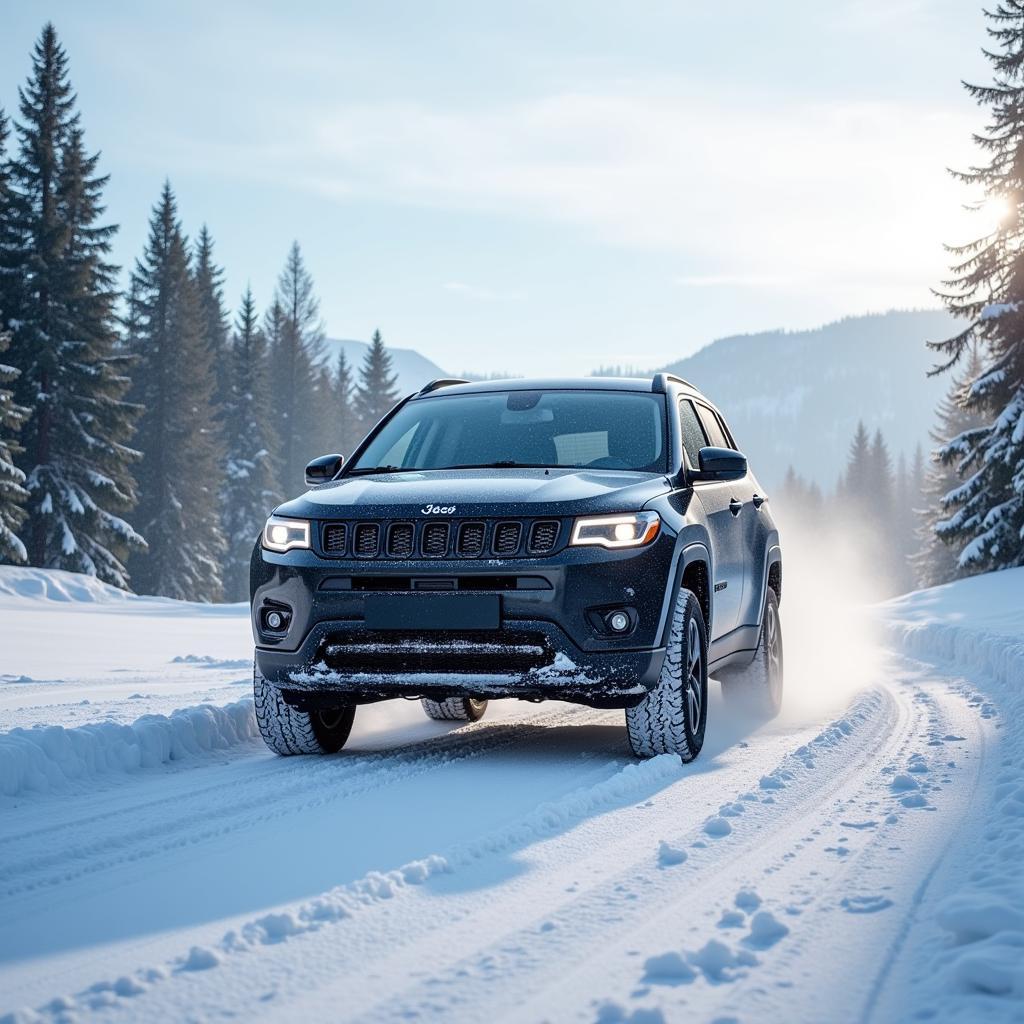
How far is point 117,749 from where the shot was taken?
5781 millimetres

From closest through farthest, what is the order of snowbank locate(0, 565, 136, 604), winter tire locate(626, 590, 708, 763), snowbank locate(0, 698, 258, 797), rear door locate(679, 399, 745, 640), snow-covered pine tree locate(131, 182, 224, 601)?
snowbank locate(0, 698, 258, 797)
winter tire locate(626, 590, 708, 763)
rear door locate(679, 399, 745, 640)
snowbank locate(0, 565, 136, 604)
snow-covered pine tree locate(131, 182, 224, 601)

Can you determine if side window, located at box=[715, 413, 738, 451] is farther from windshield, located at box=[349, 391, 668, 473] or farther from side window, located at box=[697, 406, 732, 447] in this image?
windshield, located at box=[349, 391, 668, 473]

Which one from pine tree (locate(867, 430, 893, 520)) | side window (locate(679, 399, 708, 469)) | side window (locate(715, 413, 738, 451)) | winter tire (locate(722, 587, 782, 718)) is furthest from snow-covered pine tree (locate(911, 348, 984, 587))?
side window (locate(679, 399, 708, 469))

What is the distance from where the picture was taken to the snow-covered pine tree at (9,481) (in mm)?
27359

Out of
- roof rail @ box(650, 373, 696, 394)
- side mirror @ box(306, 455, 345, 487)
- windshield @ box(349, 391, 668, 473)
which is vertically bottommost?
side mirror @ box(306, 455, 345, 487)

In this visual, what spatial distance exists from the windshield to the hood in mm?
332

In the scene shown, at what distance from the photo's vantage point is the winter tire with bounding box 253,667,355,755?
595cm

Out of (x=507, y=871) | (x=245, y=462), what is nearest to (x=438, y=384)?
(x=507, y=871)

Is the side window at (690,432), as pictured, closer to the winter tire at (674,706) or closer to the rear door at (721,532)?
the rear door at (721,532)

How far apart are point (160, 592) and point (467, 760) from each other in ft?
129

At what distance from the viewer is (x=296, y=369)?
2611 inches

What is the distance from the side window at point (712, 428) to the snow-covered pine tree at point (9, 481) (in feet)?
73.2

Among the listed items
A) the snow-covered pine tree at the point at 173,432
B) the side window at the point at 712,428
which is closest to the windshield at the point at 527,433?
the side window at the point at 712,428

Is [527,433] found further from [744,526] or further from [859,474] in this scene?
[859,474]
